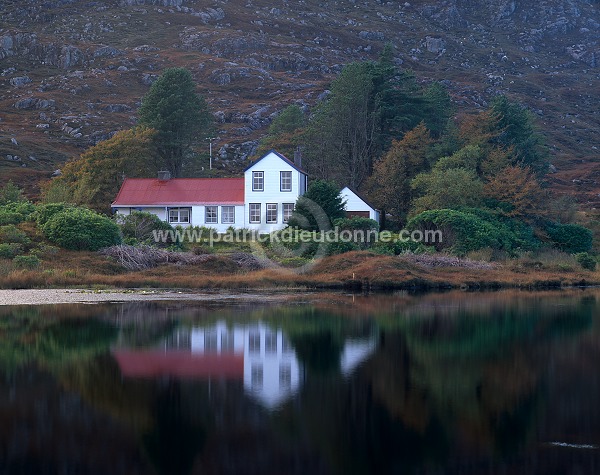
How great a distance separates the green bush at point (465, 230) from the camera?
51.3 m

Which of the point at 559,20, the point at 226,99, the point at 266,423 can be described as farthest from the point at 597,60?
the point at 266,423

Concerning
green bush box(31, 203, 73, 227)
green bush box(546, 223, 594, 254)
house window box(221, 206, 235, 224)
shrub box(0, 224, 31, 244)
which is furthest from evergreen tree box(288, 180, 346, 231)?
shrub box(0, 224, 31, 244)

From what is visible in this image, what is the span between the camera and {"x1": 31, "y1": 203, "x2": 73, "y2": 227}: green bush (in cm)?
4731

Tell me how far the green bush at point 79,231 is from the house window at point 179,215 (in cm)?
1327

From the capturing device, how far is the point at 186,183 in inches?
2413

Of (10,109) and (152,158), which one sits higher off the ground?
(10,109)

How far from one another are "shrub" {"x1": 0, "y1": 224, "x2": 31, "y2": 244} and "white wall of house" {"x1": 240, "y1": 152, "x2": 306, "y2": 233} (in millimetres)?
18039

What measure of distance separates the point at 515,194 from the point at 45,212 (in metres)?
32.7

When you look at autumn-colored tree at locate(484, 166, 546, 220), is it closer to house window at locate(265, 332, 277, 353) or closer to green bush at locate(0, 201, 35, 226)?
green bush at locate(0, 201, 35, 226)

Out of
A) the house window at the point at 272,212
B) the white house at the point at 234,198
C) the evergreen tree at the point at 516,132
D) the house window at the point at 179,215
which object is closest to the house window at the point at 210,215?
the white house at the point at 234,198

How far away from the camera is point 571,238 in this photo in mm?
58000

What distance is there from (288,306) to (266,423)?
59.5 ft

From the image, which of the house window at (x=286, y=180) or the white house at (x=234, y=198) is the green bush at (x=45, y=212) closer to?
the white house at (x=234, y=198)

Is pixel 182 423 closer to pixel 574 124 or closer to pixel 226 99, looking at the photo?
pixel 226 99
